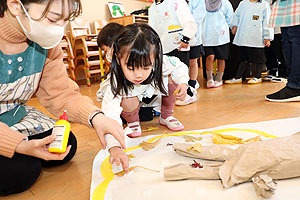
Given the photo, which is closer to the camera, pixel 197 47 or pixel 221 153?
pixel 221 153

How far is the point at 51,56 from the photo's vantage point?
2.69ft

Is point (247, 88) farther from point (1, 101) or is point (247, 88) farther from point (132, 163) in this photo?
point (1, 101)

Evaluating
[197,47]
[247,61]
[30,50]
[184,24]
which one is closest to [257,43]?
[247,61]

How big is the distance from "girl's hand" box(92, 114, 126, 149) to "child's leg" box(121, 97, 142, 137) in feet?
1.22

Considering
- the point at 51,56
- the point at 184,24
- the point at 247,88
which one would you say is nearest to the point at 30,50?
the point at 51,56

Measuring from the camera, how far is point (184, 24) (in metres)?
1.57

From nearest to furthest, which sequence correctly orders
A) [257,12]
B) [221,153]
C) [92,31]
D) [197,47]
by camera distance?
[221,153], [197,47], [257,12], [92,31]

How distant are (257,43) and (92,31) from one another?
200 centimetres

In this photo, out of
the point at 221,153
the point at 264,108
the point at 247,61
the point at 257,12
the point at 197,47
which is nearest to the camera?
the point at 221,153

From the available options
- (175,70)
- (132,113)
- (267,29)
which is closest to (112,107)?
(132,113)

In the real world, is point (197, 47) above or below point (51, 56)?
below

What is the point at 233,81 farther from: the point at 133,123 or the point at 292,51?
the point at 133,123

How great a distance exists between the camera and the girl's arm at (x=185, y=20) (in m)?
1.56

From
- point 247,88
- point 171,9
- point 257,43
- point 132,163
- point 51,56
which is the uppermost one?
point 171,9
